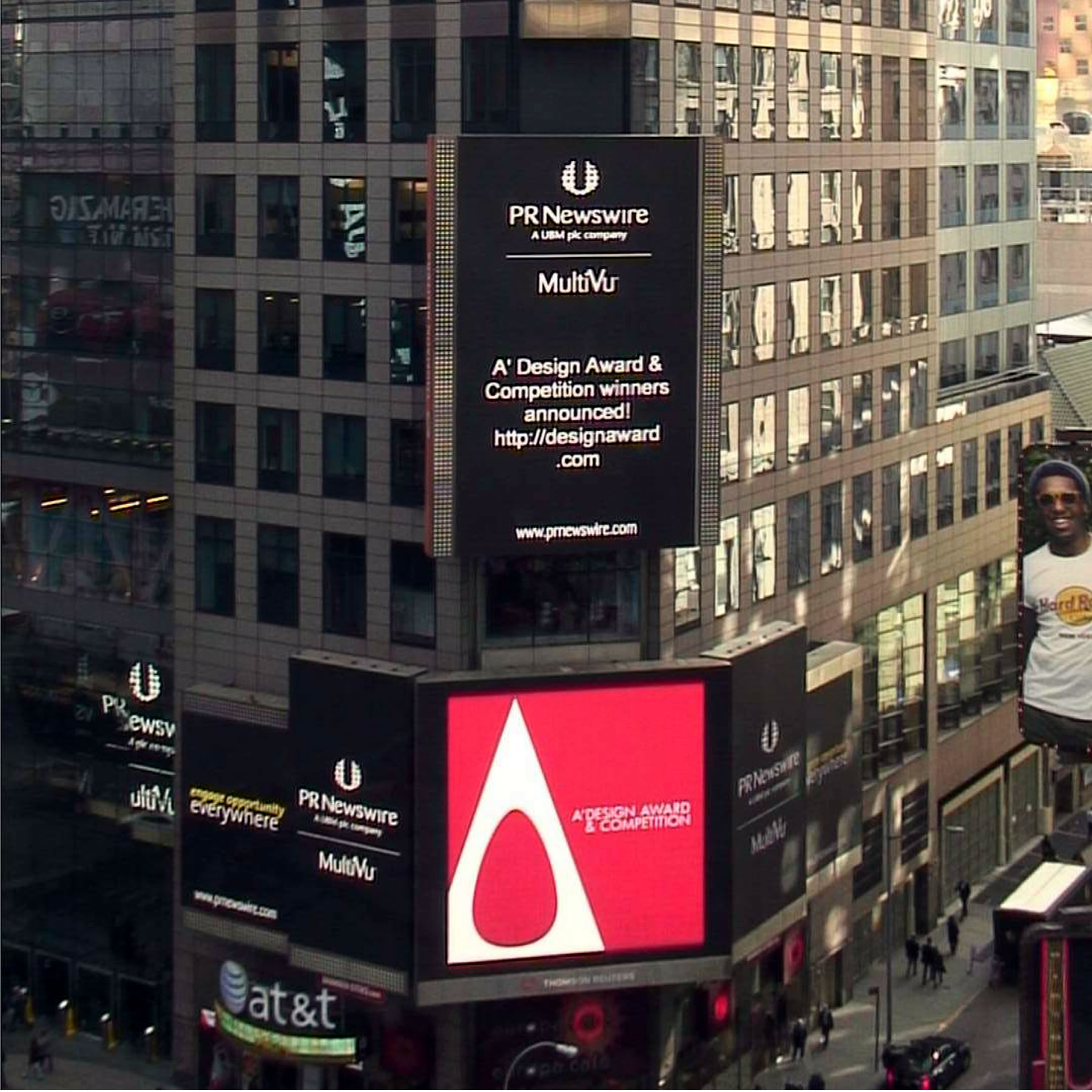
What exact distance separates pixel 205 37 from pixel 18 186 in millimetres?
10593

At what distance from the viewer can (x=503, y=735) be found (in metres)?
75.4

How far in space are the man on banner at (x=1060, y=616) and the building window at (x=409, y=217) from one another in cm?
2193

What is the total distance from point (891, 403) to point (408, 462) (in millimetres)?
23659

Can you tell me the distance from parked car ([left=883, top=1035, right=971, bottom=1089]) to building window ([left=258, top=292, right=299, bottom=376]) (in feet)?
88.3

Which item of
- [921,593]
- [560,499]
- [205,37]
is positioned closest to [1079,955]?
[560,499]

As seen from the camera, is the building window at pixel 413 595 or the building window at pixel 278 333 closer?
the building window at pixel 413 595

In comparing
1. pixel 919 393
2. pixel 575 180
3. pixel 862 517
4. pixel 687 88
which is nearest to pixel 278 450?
pixel 575 180

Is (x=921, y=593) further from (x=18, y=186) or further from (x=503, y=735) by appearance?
(x=18, y=186)

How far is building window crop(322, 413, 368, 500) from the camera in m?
77.0

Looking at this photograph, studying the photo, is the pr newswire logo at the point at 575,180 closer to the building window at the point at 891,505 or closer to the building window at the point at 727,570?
the building window at the point at 727,570

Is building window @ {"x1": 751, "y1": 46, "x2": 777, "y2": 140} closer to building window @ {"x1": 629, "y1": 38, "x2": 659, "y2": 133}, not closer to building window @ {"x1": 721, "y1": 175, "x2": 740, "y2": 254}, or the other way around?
building window @ {"x1": 721, "y1": 175, "x2": 740, "y2": 254}

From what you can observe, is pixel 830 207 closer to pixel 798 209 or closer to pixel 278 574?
pixel 798 209

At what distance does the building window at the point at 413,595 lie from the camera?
75938 mm

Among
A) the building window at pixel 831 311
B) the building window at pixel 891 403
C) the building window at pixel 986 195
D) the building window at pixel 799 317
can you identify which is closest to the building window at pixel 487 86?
the building window at pixel 799 317
